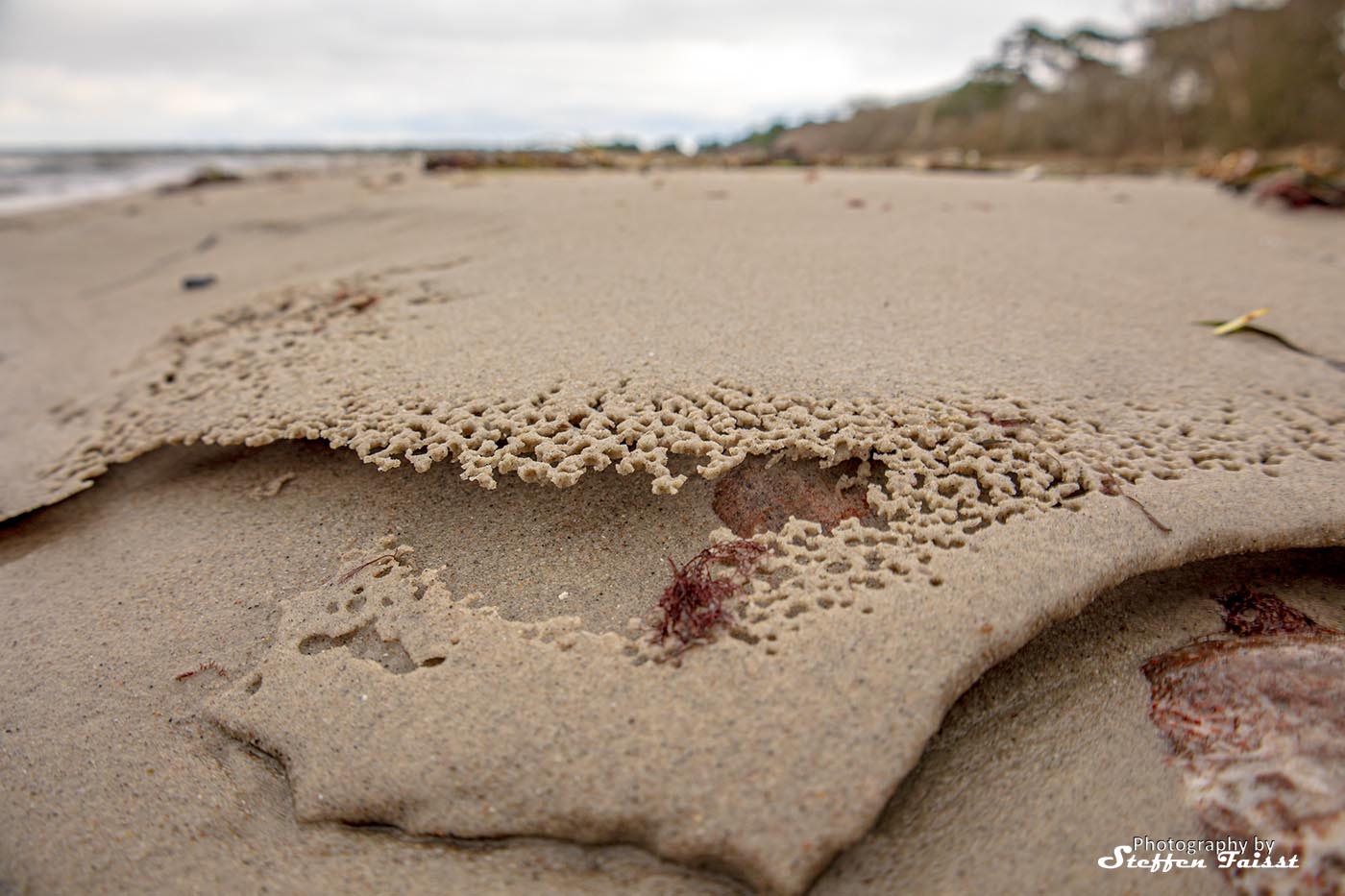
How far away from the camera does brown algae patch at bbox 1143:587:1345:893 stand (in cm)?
91

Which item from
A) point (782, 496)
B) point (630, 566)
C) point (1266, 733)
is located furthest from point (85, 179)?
point (1266, 733)

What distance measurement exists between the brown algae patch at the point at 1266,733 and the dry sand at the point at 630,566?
0.14 feet

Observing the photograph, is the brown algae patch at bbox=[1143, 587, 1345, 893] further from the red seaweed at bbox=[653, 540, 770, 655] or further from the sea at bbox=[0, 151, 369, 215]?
the sea at bbox=[0, 151, 369, 215]

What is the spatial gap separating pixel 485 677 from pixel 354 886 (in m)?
0.32

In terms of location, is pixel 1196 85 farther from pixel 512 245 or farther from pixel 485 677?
pixel 485 677

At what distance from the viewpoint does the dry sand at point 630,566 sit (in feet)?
3.29

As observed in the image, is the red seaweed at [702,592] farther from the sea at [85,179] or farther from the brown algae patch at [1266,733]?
the sea at [85,179]

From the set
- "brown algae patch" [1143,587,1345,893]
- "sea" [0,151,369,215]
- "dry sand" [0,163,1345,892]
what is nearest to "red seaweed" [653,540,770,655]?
"dry sand" [0,163,1345,892]

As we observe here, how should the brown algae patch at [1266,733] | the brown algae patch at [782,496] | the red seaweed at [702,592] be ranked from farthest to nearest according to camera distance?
1. the brown algae patch at [782,496]
2. the red seaweed at [702,592]
3. the brown algae patch at [1266,733]

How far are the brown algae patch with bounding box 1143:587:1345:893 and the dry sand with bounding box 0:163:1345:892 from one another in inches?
1.7

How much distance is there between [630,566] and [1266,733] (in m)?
1.01

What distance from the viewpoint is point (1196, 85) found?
993 cm

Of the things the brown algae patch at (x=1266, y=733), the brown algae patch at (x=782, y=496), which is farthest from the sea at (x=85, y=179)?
the brown algae patch at (x=1266, y=733)

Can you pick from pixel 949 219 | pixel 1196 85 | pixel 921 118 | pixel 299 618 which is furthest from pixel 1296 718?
pixel 921 118
